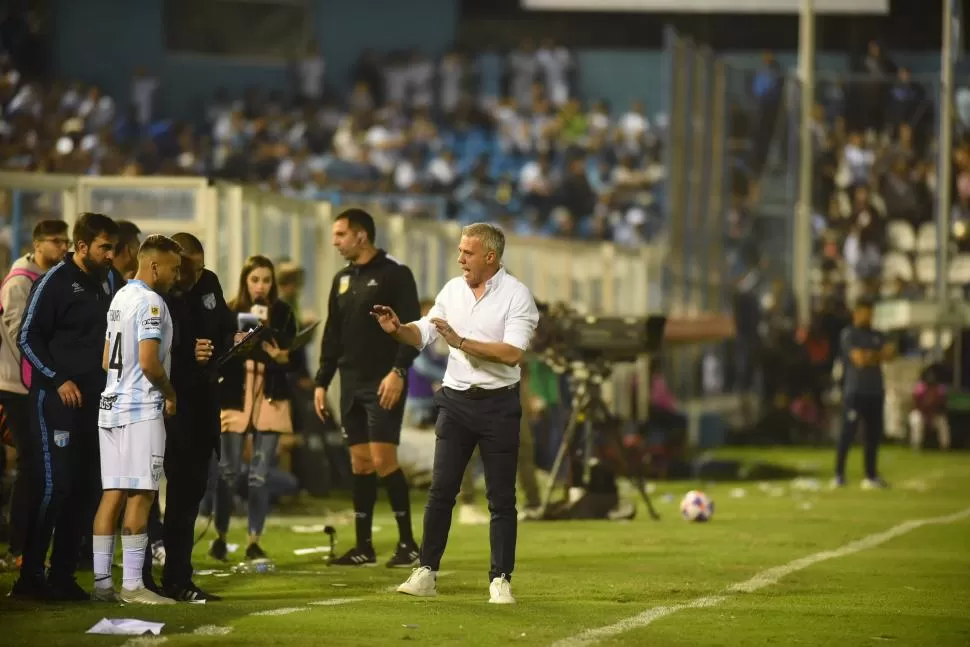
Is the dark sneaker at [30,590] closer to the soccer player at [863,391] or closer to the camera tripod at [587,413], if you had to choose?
the camera tripod at [587,413]

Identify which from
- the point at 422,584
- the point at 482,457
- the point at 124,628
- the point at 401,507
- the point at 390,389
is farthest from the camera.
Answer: the point at 401,507

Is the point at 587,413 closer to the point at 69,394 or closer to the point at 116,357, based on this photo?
the point at 69,394

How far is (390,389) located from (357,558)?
1.25m

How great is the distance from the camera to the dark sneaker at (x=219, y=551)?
12000 millimetres

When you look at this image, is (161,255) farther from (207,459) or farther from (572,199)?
(572,199)

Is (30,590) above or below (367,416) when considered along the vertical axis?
below

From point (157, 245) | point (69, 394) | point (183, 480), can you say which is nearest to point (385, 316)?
point (157, 245)

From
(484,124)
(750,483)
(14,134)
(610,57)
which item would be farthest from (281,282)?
(610,57)

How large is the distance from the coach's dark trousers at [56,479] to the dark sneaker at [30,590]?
0.03 metres

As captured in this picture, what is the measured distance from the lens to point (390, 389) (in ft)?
36.6

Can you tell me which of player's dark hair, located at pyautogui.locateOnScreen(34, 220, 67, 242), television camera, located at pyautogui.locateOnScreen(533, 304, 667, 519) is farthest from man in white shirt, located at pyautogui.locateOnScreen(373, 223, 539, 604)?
television camera, located at pyautogui.locateOnScreen(533, 304, 667, 519)

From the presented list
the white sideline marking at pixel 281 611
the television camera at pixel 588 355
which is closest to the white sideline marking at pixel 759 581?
the white sideline marking at pixel 281 611

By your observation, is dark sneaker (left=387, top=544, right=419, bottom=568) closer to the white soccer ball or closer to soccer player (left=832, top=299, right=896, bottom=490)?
the white soccer ball

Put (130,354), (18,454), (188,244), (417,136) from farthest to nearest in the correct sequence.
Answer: (417,136) → (18,454) → (188,244) → (130,354)
